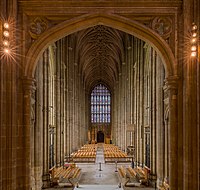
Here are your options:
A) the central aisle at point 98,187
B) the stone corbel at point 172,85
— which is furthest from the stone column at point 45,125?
the stone corbel at point 172,85

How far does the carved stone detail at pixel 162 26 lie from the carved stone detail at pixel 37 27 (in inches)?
137

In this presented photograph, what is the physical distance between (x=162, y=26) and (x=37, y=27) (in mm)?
4005

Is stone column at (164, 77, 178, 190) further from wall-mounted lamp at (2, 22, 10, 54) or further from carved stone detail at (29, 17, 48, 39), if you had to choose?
wall-mounted lamp at (2, 22, 10, 54)

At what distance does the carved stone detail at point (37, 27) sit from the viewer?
11875mm

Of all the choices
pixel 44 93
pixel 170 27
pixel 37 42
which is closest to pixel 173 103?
pixel 170 27

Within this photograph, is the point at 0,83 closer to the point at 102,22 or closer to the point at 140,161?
the point at 102,22

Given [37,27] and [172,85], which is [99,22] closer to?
[37,27]

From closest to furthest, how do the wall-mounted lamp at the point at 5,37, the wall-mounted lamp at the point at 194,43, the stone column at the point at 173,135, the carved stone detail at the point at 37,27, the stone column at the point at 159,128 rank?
the wall-mounted lamp at the point at 5,37 < the wall-mounted lamp at the point at 194,43 < the stone column at the point at 173,135 < the carved stone detail at the point at 37,27 < the stone column at the point at 159,128

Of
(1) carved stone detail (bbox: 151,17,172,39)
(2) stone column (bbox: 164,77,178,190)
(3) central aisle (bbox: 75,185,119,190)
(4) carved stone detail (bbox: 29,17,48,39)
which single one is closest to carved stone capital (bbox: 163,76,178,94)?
(2) stone column (bbox: 164,77,178,190)

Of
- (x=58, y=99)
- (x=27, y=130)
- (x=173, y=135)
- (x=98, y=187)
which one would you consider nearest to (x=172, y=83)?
(x=173, y=135)

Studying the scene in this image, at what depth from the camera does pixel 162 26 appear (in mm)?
12031

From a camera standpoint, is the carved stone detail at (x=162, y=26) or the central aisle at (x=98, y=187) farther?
the central aisle at (x=98, y=187)

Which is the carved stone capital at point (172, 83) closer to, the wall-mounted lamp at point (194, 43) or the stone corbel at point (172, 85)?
the stone corbel at point (172, 85)

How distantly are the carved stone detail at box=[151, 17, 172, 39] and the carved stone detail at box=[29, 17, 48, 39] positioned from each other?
3474 mm
